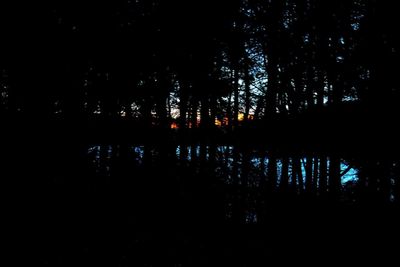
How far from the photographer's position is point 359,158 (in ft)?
25.5

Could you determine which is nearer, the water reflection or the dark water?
the dark water

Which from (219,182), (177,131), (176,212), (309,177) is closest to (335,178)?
(309,177)

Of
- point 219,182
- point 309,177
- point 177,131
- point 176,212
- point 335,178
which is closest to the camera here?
point 176,212

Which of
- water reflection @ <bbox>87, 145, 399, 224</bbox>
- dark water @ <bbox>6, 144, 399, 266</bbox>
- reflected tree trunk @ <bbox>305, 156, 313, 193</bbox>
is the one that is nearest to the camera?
dark water @ <bbox>6, 144, 399, 266</bbox>

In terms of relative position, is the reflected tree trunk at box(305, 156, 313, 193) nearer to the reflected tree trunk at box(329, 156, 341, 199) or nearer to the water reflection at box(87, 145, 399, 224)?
the water reflection at box(87, 145, 399, 224)

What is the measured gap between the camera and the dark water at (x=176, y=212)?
4.42m

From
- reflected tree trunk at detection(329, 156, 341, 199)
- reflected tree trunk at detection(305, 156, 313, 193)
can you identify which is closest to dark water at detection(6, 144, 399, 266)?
reflected tree trunk at detection(329, 156, 341, 199)

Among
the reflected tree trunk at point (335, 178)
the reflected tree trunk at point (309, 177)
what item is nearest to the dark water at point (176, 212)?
the reflected tree trunk at point (335, 178)

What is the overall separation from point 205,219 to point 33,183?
3638 millimetres

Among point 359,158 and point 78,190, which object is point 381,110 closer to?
point 359,158

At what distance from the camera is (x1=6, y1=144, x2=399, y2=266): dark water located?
442cm

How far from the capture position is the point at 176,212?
6.17 metres

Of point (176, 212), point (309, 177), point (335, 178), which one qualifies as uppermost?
point (335, 178)

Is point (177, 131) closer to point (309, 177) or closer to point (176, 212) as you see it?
point (176, 212)
